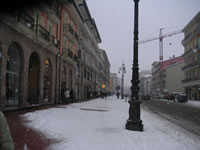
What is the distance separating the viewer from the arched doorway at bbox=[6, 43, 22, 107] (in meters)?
11.6

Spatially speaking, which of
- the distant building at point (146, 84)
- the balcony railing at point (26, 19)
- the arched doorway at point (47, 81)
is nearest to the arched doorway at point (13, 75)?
the balcony railing at point (26, 19)

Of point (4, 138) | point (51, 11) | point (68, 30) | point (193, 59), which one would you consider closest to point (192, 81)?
point (193, 59)

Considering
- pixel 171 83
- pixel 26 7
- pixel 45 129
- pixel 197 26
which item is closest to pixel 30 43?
pixel 26 7

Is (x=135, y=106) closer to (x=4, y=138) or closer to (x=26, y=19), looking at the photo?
(x=4, y=138)

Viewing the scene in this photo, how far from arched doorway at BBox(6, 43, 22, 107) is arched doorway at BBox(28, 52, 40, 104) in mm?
2360

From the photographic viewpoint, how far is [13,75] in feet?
39.1

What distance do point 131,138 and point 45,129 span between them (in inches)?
113

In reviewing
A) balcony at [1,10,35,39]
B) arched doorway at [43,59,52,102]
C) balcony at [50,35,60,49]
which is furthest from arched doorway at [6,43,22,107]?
balcony at [50,35,60,49]

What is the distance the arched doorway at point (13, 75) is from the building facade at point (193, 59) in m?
37.3

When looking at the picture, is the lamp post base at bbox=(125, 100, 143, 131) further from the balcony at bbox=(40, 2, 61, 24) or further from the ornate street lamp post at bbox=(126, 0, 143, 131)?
the balcony at bbox=(40, 2, 61, 24)

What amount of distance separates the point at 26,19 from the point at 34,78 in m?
4.80

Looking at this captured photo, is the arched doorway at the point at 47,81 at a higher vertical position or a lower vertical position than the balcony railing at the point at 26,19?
lower

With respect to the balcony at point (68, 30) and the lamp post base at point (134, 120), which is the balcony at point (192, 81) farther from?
the lamp post base at point (134, 120)

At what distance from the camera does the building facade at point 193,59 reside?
3990cm
